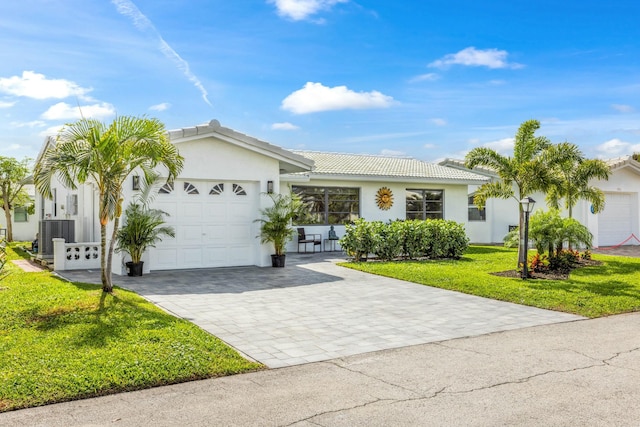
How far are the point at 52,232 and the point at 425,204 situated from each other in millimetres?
13995

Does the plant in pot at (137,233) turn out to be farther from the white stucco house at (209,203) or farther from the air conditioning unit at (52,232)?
the air conditioning unit at (52,232)

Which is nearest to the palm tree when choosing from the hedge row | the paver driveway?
the hedge row

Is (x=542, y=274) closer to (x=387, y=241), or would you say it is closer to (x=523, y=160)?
(x=523, y=160)

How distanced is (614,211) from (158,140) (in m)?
21.0

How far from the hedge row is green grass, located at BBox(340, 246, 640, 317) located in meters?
0.57

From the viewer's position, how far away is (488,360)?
604cm

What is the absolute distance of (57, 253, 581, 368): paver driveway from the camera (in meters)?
6.82

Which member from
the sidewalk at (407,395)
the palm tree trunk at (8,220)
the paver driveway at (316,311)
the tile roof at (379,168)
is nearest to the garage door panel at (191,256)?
the paver driveway at (316,311)

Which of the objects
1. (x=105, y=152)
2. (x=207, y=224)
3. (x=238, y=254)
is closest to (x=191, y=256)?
(x=207, y=224)

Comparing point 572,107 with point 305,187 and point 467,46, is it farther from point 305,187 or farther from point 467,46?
point 305,187

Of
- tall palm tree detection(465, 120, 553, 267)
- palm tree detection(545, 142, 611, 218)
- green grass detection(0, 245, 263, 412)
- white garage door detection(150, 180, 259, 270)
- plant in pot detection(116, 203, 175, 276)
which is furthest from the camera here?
palm tree detection(545, 142, 611, 218)

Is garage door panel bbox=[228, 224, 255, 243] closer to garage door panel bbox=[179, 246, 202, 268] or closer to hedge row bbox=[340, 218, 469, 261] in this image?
garage door panel bbox=[179, 246, 202, 268]

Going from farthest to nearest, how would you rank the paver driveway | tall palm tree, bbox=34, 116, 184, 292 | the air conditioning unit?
the air conditioning unit, tall palm tree, bbox=34, 116, 184, 292, the paver driveway

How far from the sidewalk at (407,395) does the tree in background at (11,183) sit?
22920 millimetres
